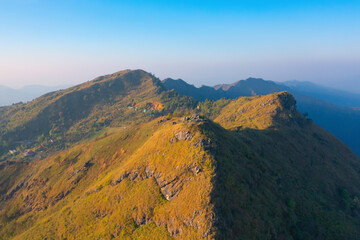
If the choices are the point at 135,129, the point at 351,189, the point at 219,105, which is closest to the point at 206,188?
the point at 135,129

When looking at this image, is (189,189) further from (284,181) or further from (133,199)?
(284,181)

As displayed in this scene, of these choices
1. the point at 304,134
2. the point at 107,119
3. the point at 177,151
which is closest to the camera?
the point at 177,151

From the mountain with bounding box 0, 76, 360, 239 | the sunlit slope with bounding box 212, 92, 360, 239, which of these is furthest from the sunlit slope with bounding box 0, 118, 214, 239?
the sunlit slope with bounding box 212, 92, 360, 239

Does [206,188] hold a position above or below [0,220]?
above

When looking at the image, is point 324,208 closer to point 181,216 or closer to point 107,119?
point 181,216

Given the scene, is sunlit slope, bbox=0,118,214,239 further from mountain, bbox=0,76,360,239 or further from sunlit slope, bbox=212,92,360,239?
sunlit slope, bbox=212,92,360,239

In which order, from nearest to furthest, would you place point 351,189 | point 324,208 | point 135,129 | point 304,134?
point 324,208
point 351,189
point 135,129
point 304,134

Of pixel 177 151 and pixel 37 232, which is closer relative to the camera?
pixel 177 151

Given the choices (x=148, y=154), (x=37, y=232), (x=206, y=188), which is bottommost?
(x=37, y=232)
